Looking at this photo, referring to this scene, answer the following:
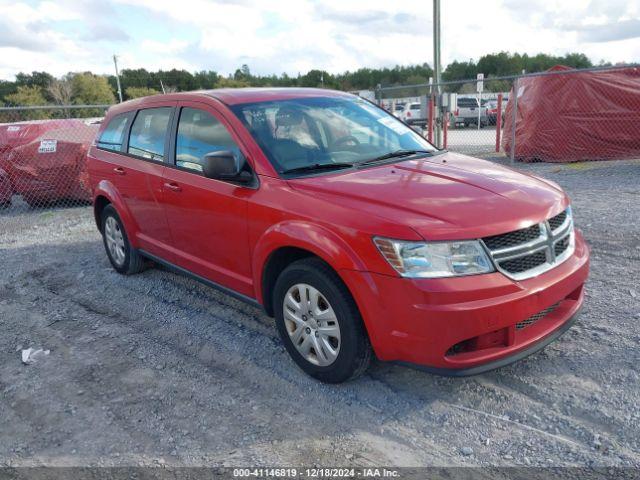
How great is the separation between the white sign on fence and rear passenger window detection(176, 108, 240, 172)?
20.8ft

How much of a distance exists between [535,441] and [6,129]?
33.9 ft

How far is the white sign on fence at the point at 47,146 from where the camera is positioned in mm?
9594

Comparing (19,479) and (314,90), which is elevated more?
(314,90)

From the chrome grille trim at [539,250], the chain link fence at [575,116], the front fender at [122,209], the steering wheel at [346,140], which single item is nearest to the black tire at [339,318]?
the chrome grille trim at [539,250]

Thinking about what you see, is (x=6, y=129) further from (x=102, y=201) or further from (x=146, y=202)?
(x=146, y=202)

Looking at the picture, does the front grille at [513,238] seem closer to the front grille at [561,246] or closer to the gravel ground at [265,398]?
the front grille at [561,246]

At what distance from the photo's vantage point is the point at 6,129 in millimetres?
9891

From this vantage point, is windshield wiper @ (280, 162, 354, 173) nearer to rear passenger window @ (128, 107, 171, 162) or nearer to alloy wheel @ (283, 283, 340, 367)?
alloy wheel @ (283, 283, 340, 367)

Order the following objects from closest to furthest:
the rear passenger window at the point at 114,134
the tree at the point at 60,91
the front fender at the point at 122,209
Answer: the front fender at the point at 122,209, the rear passenger window at the point at 114,134, the tree at the point at 60,91

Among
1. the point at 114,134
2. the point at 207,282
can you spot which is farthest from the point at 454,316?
the point at 114,134

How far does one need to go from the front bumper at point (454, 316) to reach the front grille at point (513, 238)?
0.16 meters

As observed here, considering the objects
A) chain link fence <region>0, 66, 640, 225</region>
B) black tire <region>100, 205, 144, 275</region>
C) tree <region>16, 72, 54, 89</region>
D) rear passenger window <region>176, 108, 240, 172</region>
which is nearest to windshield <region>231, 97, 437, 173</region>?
rear passenger window <region>176, 108, 240, 172</region>

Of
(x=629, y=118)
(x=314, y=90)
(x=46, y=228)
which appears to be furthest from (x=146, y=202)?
(x=629, y=118)

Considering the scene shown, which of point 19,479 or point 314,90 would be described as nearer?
point 19,479
